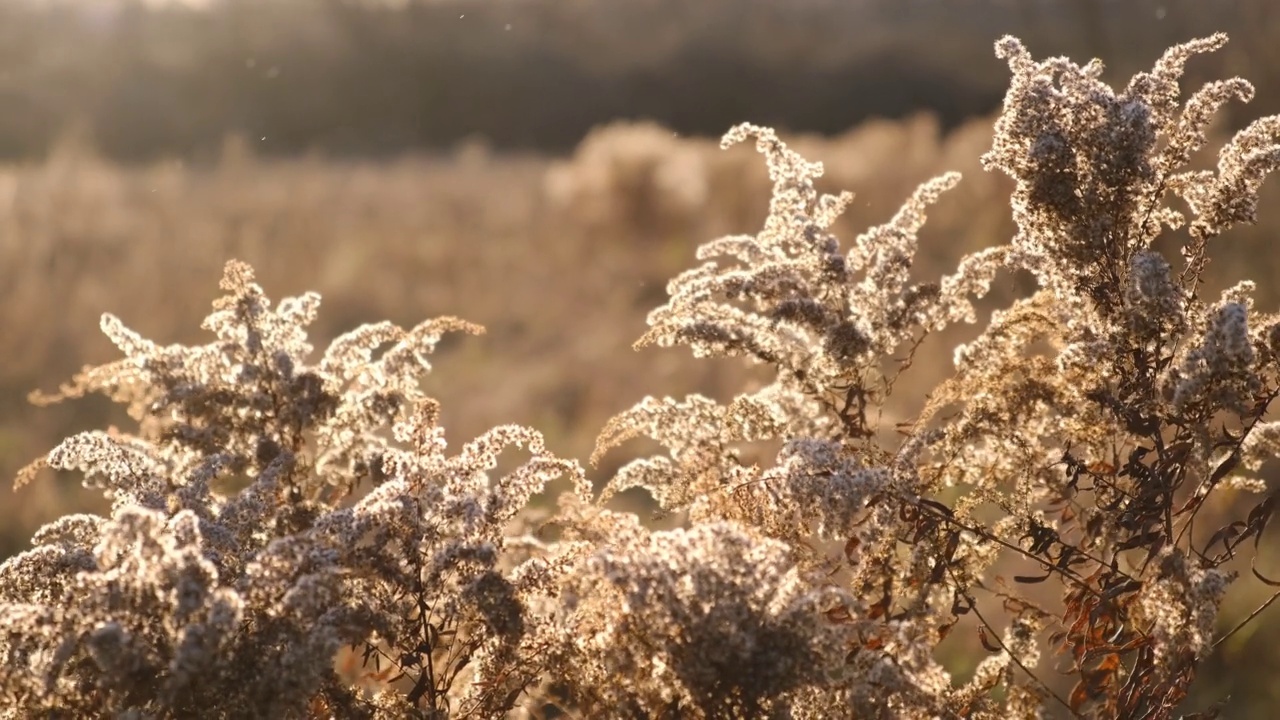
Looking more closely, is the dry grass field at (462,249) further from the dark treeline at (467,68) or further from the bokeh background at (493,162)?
the dark treeline at (467,68)

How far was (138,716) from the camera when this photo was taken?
2352 millimetres

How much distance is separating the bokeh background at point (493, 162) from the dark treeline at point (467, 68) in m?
0.08

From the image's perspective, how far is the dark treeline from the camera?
2884 centimetres

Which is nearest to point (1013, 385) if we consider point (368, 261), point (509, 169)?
point (368, 261)

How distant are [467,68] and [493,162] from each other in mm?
10200

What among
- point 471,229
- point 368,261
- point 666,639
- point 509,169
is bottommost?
point 666,639

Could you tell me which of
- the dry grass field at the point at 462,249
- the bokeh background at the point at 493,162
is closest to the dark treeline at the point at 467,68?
the bokeh background at the point at 493,162

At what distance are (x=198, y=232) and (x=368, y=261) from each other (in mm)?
2157

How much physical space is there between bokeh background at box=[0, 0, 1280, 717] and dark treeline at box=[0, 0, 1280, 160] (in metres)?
0.08

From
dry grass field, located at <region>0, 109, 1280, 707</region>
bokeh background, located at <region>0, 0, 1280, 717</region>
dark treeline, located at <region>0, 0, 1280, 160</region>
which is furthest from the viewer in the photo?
dark treeline, located at <region>0, 0, 1280, 160</region>

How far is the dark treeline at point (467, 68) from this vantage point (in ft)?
94.6

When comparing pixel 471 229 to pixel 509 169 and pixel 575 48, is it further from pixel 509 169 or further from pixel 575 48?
pixel 575 48

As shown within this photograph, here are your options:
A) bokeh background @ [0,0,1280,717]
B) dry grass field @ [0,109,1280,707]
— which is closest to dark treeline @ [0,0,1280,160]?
bokeh background @ [0,0,1280,717]

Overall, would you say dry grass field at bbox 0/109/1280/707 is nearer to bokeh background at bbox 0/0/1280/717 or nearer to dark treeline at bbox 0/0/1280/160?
bokeh background at bbox 0/0/1280/717
